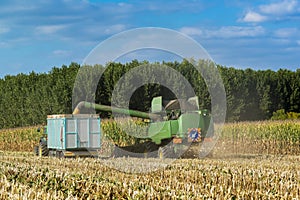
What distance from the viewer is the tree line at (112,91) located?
41.8 meters

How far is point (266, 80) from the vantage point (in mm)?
56500

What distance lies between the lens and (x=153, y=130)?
63.2 ft

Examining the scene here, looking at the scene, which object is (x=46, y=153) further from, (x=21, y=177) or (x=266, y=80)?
(x=266, y=80)

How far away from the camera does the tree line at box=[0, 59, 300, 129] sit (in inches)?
1646

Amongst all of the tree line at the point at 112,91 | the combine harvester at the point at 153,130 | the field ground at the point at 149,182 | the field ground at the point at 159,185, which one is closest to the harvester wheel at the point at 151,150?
the combine harvester at the point at 153,130

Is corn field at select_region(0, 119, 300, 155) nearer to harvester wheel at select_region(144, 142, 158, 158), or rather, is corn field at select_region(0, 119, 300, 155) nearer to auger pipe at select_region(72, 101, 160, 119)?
auger pipe at select_region(72, 101, 160, 119)

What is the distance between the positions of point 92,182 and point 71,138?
1005 cm

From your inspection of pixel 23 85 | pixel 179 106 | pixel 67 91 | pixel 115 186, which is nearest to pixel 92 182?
pixel 115 186

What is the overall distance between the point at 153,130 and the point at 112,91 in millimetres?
20527

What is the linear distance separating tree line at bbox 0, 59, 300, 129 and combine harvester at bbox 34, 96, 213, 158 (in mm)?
15331

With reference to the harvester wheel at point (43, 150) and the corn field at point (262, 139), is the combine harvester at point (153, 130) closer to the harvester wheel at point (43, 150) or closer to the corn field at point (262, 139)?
the harvester wheel at point (43, 150)

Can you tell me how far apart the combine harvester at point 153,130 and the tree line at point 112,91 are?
15.3 m

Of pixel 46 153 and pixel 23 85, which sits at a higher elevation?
pixel 23 85

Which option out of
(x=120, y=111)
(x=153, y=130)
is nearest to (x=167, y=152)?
(x=153, y=130)
